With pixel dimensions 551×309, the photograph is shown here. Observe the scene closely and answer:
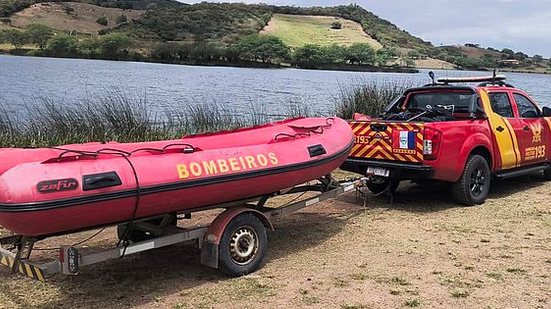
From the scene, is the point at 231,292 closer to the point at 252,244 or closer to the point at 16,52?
the point at 252,244

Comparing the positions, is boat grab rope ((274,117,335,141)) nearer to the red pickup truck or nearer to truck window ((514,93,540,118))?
the red pickup truck

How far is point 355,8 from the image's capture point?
99.3m

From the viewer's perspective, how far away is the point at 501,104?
31.8 feet

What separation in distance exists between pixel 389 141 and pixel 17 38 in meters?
63.6

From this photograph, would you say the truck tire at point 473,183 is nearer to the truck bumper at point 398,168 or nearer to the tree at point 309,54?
the truck bumper at point 398,168

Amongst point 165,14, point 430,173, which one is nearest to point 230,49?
point 165,14

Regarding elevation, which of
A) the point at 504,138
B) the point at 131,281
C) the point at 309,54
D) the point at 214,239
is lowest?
the point at 131,281

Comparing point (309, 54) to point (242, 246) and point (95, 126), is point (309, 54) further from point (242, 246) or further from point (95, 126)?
point (242, 246)

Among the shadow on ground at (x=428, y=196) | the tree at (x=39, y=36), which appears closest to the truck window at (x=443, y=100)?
the shadow on ground at (x=428, y=196)

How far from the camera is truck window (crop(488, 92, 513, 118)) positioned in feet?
31.2

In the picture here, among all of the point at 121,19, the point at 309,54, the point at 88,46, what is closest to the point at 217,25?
the point at 121,19

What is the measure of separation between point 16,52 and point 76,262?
67.0 metres

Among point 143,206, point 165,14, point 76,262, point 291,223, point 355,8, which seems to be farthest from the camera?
point 355,8

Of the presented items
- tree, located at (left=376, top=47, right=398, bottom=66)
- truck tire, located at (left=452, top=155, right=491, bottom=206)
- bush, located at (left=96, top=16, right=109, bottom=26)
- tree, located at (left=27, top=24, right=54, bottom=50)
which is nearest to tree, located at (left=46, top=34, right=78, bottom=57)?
tree, located at (left=27, top=24, right=54, bottom=50)
